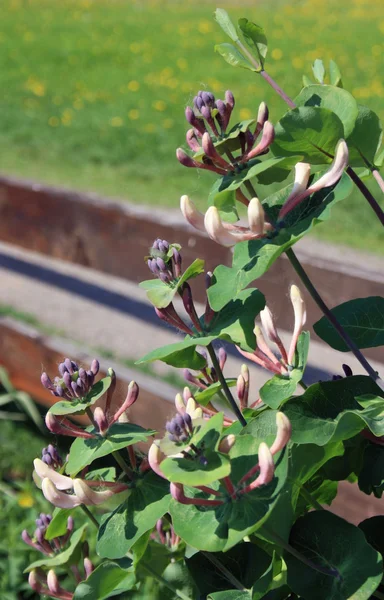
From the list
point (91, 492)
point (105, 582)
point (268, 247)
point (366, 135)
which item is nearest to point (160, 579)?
point (105, 582)

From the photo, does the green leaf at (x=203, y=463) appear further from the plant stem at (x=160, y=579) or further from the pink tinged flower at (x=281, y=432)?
the plant stem at (x=160, y=579)

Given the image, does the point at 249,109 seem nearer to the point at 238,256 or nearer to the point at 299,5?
the point at 238,256

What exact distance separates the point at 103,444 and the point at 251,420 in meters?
0.14

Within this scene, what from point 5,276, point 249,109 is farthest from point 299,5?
point 5,276

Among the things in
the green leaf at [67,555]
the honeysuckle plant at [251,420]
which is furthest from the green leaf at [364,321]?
the green leaf at [67,555]

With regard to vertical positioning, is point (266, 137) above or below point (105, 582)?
above

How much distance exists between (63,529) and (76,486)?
20 centimetres

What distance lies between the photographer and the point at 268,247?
0.69 metres

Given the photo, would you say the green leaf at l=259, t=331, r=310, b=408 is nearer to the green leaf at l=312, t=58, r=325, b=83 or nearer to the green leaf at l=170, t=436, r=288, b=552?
the green leaf at l=170, t=436, r=288, b=552

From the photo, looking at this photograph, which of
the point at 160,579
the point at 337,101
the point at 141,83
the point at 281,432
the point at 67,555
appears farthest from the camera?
the point at 141,83

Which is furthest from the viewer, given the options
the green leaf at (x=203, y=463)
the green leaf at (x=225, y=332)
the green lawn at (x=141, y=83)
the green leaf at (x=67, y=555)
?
the green lawn at (x=141, y=83)

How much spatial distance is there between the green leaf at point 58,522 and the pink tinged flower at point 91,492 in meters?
0.08

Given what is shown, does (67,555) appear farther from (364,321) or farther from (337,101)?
(337,101)

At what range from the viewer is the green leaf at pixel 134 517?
0.71m
